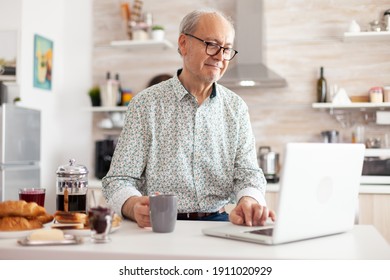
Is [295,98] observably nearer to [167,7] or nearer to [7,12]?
[167,7]

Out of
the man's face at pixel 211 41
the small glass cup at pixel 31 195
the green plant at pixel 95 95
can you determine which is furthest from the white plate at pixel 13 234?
the green plant at pixel 95 95

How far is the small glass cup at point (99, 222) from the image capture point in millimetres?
1264

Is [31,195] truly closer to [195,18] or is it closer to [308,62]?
[195,18]

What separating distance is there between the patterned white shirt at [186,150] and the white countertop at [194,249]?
0.60 metres

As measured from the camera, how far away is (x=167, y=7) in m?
4.60

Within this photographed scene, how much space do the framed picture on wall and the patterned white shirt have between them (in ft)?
8.16

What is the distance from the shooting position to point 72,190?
172cm

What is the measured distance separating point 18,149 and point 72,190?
7.42 ft

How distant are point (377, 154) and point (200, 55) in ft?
7.78

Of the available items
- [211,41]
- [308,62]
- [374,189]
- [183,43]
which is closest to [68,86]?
[308,62]

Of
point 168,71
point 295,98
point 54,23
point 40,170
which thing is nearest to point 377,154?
point 295,98

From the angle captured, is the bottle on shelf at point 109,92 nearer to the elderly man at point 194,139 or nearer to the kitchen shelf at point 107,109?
the kitchen shelf at point 107,109

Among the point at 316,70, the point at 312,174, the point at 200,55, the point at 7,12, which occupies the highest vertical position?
the point at 7,12

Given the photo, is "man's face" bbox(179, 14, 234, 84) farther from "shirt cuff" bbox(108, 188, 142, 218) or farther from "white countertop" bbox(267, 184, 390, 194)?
"white countertop" bbox(267, 184, 390, 194)
